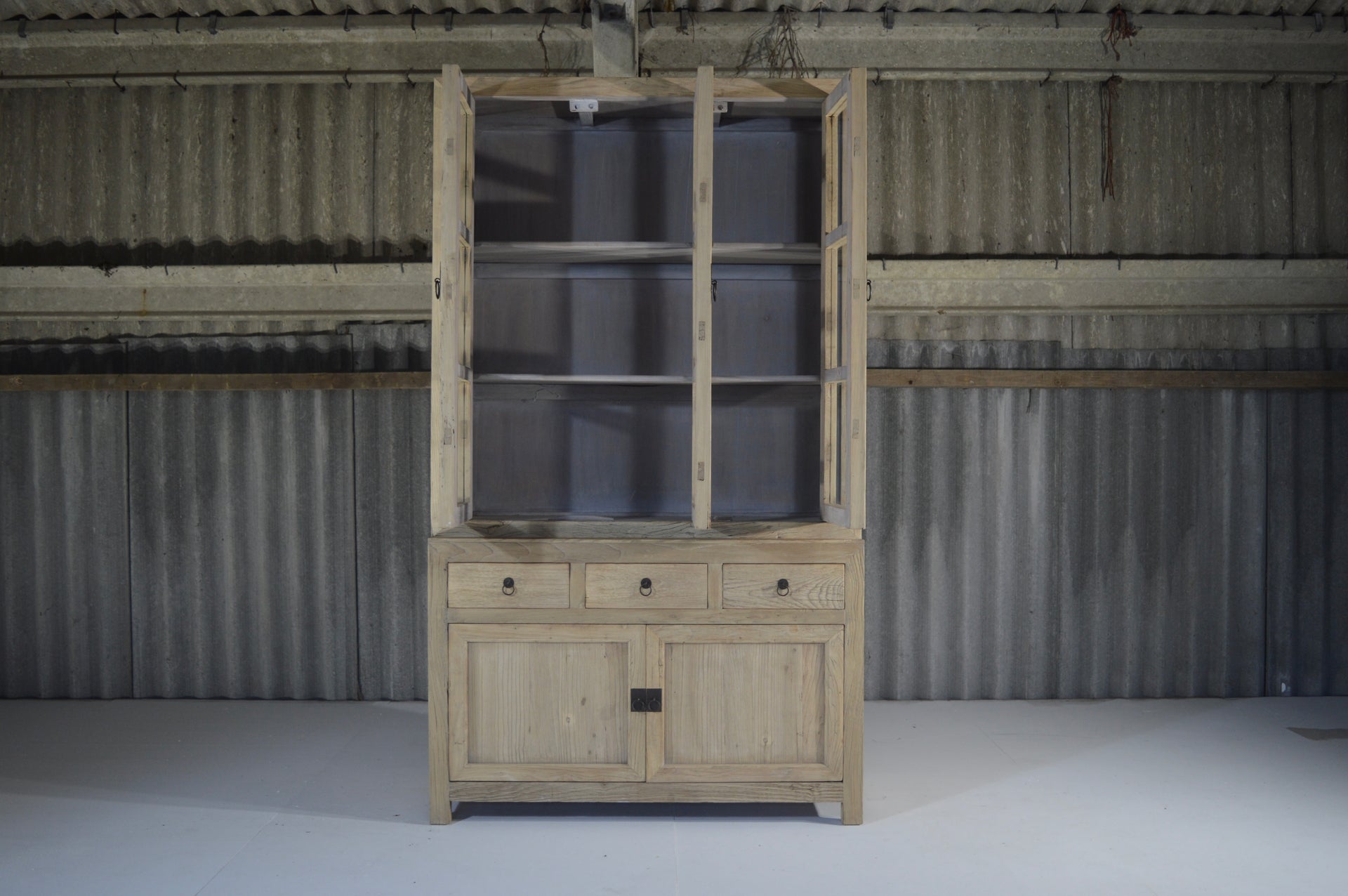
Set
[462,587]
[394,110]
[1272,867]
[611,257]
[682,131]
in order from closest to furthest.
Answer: [1272,867]
[462,587]
[611,257]
[682,131]
[394,110]

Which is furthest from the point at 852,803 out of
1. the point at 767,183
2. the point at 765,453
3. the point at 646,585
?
the point at 767,183

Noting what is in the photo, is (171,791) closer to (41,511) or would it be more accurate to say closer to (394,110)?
(41,511)

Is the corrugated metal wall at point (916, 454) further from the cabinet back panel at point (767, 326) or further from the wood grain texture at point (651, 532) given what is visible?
the wood grain texture at point (651, 532)

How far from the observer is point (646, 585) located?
3203 mm

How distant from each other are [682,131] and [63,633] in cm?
387

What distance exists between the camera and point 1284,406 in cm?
478

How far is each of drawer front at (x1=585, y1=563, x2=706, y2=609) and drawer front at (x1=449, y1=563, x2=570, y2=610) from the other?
0.31 feet

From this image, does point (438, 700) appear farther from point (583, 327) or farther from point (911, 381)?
point (911, 381)

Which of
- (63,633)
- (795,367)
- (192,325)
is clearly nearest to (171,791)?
(63,633)

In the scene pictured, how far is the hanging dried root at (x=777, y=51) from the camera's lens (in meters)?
4.38

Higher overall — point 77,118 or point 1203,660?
point 77,118

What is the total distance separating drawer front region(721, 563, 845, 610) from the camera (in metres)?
3.20

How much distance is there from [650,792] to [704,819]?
226mm

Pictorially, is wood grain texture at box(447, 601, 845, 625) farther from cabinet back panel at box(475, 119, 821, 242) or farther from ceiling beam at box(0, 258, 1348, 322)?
ceiling beam at box(0, 258, 1348, 322)
